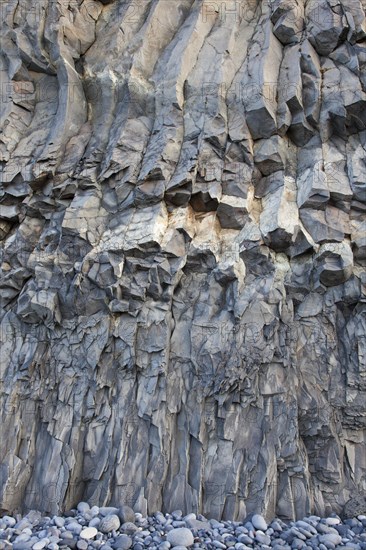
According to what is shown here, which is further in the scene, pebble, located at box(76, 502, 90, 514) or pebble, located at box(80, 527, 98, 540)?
pebble, located at box(76, 502, 90, 514)

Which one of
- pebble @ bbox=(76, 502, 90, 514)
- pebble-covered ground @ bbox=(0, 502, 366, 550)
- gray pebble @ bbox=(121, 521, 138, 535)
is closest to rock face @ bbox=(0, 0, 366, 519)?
pebble @ bbox=(76, 502, 90, 514)

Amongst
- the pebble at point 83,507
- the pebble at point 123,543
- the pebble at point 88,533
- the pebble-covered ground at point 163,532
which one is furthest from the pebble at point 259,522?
Result: the pebble at point 83,507

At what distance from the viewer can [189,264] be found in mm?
7965

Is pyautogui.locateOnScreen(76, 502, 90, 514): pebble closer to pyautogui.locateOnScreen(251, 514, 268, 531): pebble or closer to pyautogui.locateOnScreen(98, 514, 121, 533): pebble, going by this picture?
pyautogui.locateOnScreen(98, 514, 121, 533): pebble

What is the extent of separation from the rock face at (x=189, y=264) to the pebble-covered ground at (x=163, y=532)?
277mm

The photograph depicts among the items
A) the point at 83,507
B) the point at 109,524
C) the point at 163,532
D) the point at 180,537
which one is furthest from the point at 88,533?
the point at 180,537

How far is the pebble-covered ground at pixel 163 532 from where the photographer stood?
621cm

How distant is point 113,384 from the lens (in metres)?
7.63

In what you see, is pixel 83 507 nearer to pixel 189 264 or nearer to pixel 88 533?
pixel 88 533

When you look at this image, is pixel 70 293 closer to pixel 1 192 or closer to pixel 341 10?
pixel 1 192

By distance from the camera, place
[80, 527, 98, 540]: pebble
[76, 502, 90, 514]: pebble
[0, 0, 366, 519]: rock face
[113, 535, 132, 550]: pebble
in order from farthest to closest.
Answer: [0, 0, 366, 519]: rock face
[76, 502, 90, 514]: pebble
[80, 527, 98, 540]: pebble
[113, 535, 132, 550]: pebble

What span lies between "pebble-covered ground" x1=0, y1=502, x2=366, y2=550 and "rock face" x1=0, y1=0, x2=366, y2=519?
10.9 inches

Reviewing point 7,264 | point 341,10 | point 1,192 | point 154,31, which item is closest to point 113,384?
point 7,264

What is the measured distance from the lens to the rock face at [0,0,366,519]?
733 centimetres
